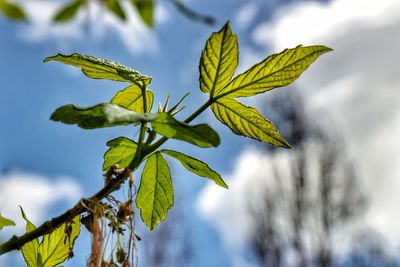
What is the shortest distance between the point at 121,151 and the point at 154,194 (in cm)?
5

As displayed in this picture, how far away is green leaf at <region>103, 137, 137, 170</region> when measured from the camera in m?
0.44

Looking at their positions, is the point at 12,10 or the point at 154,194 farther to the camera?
the point at 154,194

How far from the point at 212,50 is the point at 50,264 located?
22 centimetres

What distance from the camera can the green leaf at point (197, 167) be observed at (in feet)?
1.41

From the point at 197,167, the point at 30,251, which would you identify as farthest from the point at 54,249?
the point at 197,167

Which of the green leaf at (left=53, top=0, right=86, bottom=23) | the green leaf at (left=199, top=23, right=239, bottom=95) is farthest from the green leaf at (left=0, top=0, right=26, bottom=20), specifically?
the green leaf at (left=199, top=23, right=239, bottom=95)

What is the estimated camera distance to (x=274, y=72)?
1.42 ft

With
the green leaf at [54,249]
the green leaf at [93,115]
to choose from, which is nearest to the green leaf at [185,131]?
the green leaf at [93,115]

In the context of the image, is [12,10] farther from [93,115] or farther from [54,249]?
[54,249]

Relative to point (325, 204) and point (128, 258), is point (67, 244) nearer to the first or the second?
point (128, 258)

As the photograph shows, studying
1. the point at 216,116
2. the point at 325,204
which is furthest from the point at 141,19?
the point at 325,204

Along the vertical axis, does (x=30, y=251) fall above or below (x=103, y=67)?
below

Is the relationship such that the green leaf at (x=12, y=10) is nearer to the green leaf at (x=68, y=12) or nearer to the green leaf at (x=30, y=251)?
the green leaf at (x=68, y=12)

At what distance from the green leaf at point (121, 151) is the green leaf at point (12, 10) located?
18 centimetres
